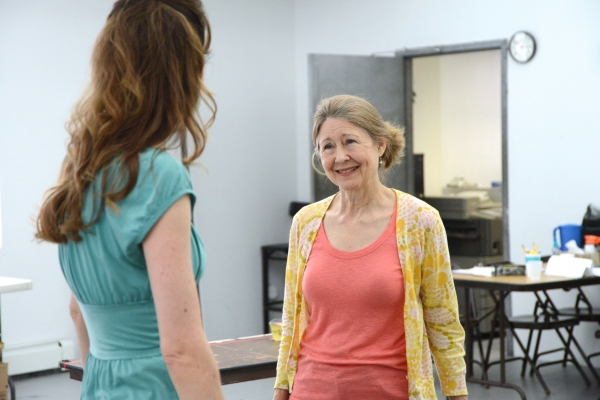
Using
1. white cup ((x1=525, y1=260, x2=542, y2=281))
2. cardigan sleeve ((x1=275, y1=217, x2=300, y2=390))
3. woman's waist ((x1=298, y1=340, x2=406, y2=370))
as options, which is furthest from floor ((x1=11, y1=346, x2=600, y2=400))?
woman's waist ((x1=298, y1=340, x2=406, y2=370))

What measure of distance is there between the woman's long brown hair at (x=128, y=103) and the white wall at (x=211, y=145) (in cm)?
543

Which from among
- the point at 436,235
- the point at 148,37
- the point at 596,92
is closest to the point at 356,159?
the point at 436,235

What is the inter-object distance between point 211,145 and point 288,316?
541cm

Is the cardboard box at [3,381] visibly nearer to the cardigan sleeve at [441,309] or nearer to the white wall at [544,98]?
the cardigan sleeve at [441,309]

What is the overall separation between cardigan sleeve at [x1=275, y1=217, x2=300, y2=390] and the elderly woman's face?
210 millimetres

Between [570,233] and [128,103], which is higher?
[128,103]

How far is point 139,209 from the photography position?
4.76ft

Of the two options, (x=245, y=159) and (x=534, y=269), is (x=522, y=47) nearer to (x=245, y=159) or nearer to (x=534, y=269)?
(x=534, y=269)

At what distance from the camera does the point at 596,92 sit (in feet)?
21.1

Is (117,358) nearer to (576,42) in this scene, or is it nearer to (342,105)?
(342,105)

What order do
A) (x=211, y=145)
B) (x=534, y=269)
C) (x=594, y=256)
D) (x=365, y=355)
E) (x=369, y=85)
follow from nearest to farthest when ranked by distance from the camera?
(x=365, y=355) → (x=534, y=269) → (x=594, y=256) → (x=369, y=85) → (x=211, y=145)

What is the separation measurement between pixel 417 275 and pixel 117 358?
103cm

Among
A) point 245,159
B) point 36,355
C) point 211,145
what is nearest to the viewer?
point 36,355

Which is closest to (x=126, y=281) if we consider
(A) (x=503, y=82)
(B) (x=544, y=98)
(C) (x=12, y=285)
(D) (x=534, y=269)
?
(C) (x=12, y=285)
